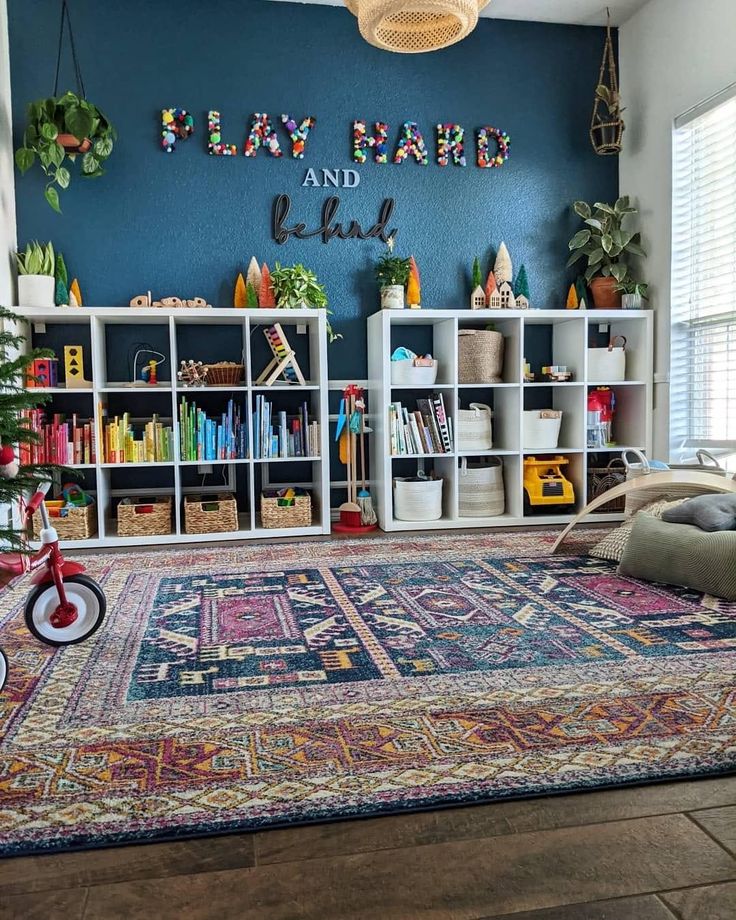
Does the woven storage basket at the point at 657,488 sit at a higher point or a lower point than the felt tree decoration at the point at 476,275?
lower

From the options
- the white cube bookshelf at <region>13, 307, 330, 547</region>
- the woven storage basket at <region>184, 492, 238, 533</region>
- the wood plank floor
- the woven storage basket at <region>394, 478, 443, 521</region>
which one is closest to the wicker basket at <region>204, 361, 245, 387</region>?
the white cube bookshelf at <region>13, 307, 330, 547</region>

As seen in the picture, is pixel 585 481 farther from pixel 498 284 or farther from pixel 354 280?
pixel 354 280

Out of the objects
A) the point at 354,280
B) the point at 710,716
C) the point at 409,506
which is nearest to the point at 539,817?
the point at 710,716

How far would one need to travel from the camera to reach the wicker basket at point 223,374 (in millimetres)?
4562

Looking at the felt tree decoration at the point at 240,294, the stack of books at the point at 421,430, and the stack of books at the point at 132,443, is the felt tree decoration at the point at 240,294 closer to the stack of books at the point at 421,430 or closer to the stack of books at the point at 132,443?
the stack of books at the point at 132,443

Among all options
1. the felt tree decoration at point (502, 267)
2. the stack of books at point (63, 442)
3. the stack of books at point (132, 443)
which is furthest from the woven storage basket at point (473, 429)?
the stack of books at point (63, 442)

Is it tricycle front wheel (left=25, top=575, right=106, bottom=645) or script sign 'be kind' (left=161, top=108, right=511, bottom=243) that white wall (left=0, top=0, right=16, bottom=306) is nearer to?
script sign 'be kind' (left=161, top=108, right=511, bottom=243)

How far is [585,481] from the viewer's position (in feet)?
16.3

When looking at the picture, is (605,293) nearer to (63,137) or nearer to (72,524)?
(63,137)

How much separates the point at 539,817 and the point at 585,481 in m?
3.58

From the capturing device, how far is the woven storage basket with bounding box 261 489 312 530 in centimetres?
464

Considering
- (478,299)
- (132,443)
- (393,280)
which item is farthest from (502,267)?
(132,443)

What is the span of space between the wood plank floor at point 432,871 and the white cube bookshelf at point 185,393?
314cm

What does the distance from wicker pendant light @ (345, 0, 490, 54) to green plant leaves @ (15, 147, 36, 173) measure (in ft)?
6.82
